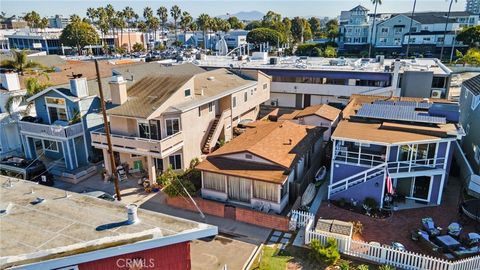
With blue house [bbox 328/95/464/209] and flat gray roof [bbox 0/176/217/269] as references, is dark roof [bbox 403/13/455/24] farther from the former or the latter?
flat gray roof [bbox 0/176/217/269]

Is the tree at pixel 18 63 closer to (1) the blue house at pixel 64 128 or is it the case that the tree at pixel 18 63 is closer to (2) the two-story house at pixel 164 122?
(1) the blue house at pixel 64 128

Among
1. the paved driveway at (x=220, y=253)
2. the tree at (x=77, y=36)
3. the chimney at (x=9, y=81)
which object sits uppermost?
the tree at (x=77, y=36)

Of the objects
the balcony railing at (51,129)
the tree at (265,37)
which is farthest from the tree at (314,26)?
the balcony railing at (51,129)

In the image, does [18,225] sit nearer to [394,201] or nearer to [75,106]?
[75,106]

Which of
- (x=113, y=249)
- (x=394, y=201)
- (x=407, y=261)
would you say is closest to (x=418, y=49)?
(x=394, y=201)

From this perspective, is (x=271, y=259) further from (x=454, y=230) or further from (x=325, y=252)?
(x=454, y=230)

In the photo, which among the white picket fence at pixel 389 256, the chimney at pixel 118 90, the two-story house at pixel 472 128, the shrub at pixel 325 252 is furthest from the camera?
the chimney at pixel 118 90
